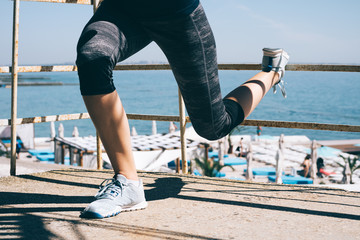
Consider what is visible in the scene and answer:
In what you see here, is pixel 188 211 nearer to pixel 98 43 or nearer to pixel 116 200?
pixel 116 200

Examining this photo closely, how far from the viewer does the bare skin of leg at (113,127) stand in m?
1.60

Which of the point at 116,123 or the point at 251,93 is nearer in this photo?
the point at 116,123

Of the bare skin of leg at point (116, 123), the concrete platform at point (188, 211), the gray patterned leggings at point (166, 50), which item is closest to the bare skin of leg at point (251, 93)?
the bare skin of leg at point (116, 123)

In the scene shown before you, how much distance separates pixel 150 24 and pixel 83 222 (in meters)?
0.83

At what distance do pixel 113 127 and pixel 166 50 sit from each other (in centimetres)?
39

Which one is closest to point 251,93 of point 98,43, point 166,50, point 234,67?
point 166,50

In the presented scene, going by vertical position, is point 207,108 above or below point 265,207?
above

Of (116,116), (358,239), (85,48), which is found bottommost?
(358,239)

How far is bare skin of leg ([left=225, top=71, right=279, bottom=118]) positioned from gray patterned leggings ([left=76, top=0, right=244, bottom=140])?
23 centimetres

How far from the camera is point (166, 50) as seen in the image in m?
1.57

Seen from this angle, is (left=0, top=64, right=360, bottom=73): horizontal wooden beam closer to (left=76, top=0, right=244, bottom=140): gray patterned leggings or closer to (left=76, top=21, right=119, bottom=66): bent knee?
(left=76, top=0, right=244, bottom=140): gray patterned leggings

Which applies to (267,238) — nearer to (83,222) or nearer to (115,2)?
(83,222)

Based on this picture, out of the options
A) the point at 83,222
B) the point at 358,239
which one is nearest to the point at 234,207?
the point at 358,239

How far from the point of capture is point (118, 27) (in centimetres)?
160
